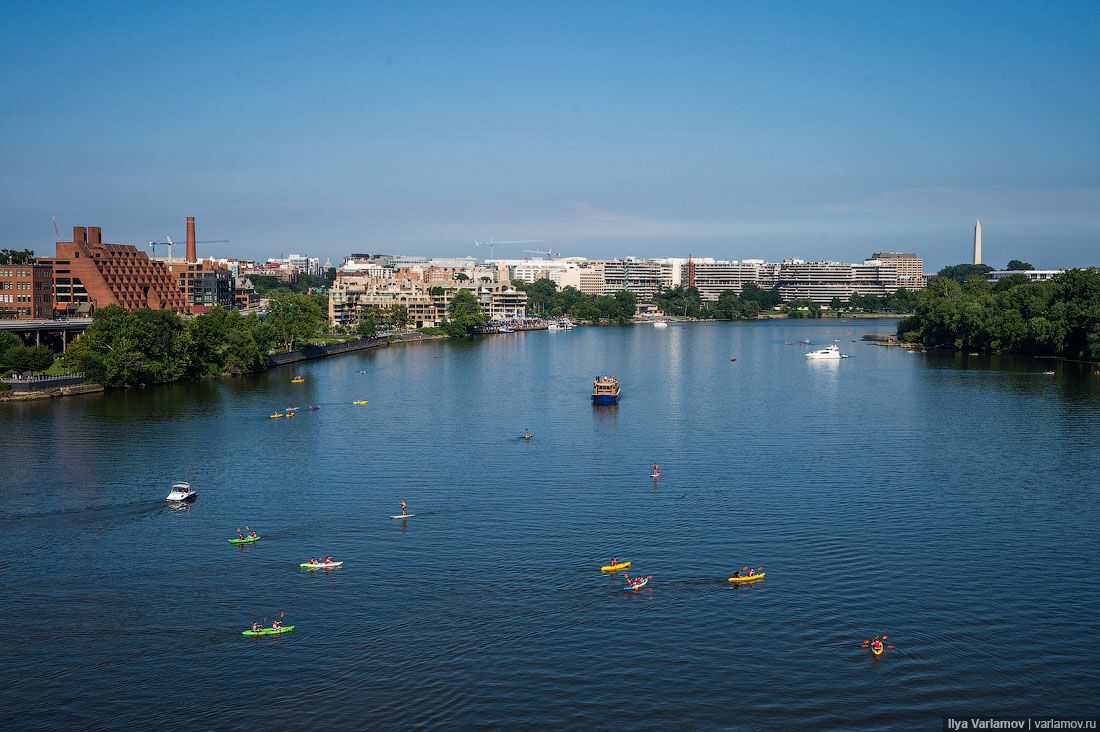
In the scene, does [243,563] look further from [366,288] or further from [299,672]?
[366,288]

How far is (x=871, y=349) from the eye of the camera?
3935 inches

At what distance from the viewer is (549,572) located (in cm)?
2469

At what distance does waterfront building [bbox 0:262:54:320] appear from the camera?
86.8 m

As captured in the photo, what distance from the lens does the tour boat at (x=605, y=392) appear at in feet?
180

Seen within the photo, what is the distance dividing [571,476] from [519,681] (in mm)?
16204

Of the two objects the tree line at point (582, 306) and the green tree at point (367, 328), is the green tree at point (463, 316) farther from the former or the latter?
the tree line at point (582, 306)

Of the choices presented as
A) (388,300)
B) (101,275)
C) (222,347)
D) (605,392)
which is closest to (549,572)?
(605,392)

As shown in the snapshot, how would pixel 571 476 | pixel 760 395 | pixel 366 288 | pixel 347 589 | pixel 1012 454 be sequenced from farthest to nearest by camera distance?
1. pixel 366 288
2. pixel 760 395
3. pixel 1012 454
4. pixel 571 476
5. pixel 347 589

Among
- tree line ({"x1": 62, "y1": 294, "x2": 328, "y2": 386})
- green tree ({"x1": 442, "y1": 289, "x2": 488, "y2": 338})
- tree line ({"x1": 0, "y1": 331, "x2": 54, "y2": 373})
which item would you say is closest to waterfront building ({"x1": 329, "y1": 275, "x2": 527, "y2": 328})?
green tree ({"x1": 442, "y1": 289, "x2": 488, "y2": 338})

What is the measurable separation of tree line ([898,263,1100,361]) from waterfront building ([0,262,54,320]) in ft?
265

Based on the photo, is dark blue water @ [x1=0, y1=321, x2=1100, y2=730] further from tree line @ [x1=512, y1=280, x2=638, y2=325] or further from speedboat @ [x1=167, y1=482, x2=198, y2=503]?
tree line @ [x1=512, y1=280, x2=638, y2=325]

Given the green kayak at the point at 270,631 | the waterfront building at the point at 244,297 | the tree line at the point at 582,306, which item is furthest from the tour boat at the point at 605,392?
the tree line at the point at 582,306

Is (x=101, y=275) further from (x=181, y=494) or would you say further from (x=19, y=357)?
(x=181, y=494)

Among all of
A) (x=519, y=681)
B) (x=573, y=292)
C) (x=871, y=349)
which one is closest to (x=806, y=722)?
(x=519, y=681)
